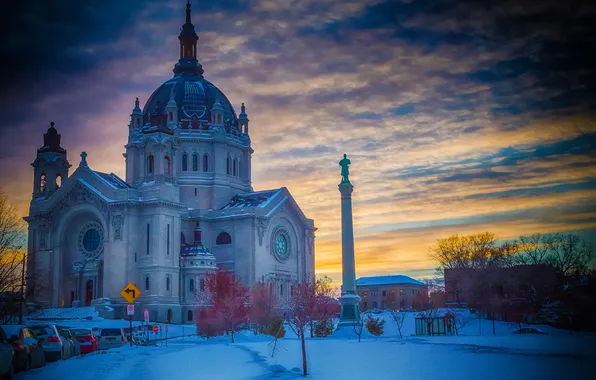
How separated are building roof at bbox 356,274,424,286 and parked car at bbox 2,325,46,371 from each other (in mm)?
142407

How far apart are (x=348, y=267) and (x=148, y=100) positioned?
5118cm

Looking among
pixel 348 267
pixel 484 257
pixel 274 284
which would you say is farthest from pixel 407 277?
pixel 348 267

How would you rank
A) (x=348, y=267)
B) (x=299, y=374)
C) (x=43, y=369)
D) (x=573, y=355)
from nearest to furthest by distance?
(x=43, y=369), (x=299, y=374), (x=573, y=355), (x=348, y=267)

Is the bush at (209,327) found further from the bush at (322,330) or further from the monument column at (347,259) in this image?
the monument column at (347,259)

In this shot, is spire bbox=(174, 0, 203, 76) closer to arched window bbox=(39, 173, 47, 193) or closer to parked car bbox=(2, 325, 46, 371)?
arched window bbox=(39, 173, 47, 193)

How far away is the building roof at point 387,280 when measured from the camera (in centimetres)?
16475

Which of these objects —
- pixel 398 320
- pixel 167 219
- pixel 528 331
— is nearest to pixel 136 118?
pixel 167 219

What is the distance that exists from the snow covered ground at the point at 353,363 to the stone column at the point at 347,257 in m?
16.7

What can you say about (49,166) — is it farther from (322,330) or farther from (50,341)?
(50,341)

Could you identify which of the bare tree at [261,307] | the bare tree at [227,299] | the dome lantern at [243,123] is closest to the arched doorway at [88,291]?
the bare tree at [227,299]

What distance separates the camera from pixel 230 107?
9844cm

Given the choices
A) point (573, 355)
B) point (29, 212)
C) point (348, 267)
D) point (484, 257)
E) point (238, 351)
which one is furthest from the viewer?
point (484, 257)

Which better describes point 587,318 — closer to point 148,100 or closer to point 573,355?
point 573,355

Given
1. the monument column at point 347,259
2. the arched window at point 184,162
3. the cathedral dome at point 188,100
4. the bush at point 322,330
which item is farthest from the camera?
the cathedral dome at point 188,100
